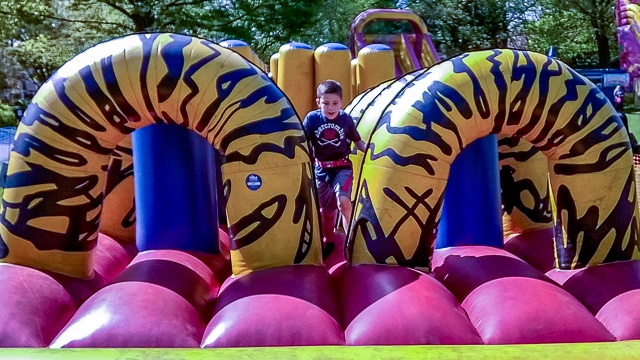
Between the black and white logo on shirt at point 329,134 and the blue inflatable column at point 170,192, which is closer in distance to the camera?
the blue inflatable column at point 170,192

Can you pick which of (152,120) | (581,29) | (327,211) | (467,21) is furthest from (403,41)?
(581,29)

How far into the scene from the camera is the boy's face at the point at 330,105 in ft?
9.69

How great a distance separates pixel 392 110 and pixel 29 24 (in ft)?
48.0

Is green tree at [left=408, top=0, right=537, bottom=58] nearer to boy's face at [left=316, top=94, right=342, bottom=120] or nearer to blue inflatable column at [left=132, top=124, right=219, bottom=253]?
boy's face at [left=316, top=94, right=342, bottom=120]

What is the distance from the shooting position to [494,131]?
2643 millimetres

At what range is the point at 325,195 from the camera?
3.19 meters

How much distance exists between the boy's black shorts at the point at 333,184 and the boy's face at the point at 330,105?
10.2 inches

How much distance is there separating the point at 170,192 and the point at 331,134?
77 cm

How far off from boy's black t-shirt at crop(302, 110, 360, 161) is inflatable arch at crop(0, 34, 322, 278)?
0.56m

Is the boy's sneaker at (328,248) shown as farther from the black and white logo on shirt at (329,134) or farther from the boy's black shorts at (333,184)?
the black and white logo on shirt at (329,134)

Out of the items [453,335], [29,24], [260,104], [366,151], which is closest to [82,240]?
[260,104]

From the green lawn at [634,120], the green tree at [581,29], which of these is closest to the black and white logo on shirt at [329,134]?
the green lawn at [634,120]

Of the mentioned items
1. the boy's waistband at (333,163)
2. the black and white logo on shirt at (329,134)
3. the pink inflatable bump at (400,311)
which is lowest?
the pink inflatable bump at (400,311)

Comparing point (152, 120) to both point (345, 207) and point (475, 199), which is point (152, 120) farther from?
point (475, 199)
